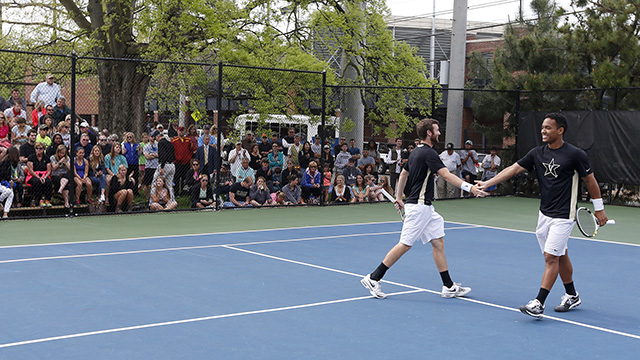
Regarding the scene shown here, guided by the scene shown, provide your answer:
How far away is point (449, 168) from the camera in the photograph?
771 inches

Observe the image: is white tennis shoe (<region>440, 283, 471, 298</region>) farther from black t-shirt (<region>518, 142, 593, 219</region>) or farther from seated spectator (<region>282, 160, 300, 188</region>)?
seated spectator (<region>282, 160, 300, 188</region>)

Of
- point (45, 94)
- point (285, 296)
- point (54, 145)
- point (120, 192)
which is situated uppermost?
point (45, 94)

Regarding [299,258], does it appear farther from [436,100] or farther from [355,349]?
[436,100]

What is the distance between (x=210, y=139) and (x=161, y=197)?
1878 millimetres

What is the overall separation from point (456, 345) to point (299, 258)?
15.1ft

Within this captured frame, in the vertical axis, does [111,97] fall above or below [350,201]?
above

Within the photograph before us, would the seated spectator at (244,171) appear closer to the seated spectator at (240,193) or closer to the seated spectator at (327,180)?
the seated spectator at (240,193)

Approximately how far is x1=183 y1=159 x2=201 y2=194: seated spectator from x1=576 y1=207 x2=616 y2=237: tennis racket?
34.2ft

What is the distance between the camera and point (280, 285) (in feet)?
27.1

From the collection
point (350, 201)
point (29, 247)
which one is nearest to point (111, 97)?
point (350, 201)

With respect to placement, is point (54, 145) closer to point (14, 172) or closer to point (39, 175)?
point (39, 175)

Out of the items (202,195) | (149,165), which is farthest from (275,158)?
(149,165)

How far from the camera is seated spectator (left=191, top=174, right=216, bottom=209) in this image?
16297 mm

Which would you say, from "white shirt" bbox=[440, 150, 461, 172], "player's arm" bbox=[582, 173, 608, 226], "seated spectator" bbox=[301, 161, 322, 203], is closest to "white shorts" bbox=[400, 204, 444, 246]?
"player's arm" bbox=[582, 173, 608, 226]
